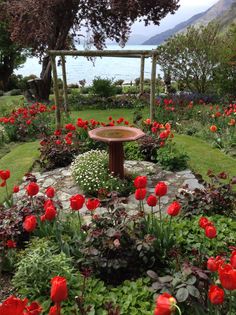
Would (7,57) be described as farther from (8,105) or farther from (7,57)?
(8,105)

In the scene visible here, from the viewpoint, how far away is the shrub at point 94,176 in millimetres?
6348

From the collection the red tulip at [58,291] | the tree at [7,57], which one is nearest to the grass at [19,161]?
the red tulip at [58,291]

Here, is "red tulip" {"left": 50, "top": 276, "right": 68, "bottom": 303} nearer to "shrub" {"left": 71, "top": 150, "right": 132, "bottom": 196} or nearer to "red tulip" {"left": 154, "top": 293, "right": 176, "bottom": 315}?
"red tulip" {"left": 154, "top": 293, "right": 176, "bottom": 315}

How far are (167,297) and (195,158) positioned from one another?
6.70 meters

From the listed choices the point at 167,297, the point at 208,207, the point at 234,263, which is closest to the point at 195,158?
the point at 208,207

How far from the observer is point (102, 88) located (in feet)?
57.9

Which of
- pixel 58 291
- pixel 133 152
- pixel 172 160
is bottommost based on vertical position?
pixel 133 152

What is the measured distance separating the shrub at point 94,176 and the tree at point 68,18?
10951 millimetres

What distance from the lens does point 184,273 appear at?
9.12 feet

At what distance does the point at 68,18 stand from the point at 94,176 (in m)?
12.9

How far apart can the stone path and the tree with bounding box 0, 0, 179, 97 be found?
414 inches

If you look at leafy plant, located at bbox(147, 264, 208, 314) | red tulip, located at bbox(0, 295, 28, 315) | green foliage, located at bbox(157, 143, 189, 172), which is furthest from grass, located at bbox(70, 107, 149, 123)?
red tulip, located at bbox(0, 295, 28, 315)

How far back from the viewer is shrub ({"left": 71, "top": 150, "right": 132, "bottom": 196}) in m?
6.35

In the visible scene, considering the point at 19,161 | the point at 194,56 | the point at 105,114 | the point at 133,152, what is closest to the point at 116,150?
the point at 133,152
